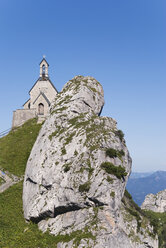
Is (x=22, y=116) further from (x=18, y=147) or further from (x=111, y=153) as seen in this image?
(x=111, y=153)

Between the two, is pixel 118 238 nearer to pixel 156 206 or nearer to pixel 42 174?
pixel 42 174

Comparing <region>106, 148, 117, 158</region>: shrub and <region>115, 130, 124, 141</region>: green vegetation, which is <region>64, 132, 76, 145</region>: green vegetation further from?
<region>115, 130, 124, 141</region>: green vegetation

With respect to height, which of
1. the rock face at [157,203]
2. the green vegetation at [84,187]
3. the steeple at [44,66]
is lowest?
the rock face at [157,203]

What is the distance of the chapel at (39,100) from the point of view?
194ft

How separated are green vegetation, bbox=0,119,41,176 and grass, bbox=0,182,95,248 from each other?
6347mm

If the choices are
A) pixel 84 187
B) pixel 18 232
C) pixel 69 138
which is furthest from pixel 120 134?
pixel 18 232

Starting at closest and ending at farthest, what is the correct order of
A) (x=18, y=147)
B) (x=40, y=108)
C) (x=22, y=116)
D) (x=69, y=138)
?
(x=69, y=138) < (x=18, y=147) < (x=22, y=116) < (x=40, y=108)

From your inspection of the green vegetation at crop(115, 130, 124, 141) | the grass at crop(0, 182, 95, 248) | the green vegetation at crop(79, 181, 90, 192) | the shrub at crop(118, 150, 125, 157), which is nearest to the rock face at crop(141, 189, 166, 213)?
the green vegetation at crop(115, 130, 124, 141)

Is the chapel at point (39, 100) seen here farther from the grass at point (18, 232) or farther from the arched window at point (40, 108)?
the grass at point (18, 232)

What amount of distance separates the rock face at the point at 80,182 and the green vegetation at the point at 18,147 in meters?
6.54

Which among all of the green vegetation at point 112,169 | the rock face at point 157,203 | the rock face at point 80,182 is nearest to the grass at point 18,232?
the rock face at point 80,182

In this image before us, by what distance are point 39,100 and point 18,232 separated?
37.8 m

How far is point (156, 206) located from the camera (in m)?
152

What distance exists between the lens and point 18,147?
4794 cm
